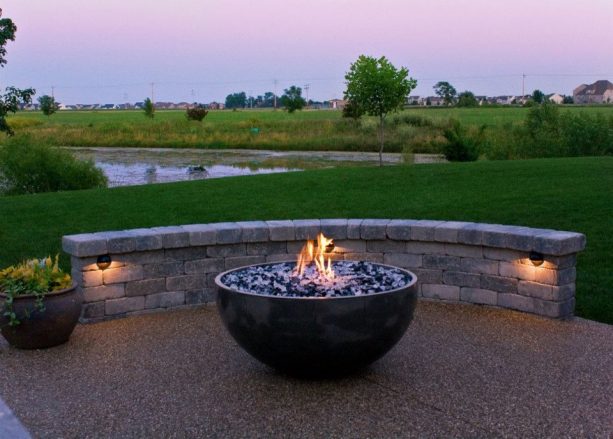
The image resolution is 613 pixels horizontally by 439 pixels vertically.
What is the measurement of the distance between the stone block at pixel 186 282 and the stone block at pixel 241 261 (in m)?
0.26

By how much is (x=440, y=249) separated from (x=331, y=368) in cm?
290

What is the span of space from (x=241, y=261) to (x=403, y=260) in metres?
1.73

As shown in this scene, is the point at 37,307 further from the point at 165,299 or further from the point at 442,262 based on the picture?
the point at 442,262

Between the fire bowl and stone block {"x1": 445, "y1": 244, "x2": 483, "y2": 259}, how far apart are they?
237 cm

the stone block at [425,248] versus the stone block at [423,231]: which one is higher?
the stone block at [423,231]

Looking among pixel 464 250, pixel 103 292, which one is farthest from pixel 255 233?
pixel 464 250

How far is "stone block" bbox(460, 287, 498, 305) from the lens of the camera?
7.87m

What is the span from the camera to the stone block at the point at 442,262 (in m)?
8.02

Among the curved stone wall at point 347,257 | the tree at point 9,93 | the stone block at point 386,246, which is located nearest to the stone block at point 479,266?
the curved stone wall at point 347,257

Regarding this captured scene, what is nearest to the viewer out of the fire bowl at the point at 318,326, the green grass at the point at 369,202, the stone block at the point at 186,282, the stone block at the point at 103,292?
the fire bowl at the point at 318,326

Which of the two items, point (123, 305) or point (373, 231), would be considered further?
point (373, 231)

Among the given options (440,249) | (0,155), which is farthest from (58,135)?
(440,249)

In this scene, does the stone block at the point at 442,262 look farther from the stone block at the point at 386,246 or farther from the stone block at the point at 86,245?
the stone block at the point at 86,245

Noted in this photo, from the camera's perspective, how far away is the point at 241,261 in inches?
321
